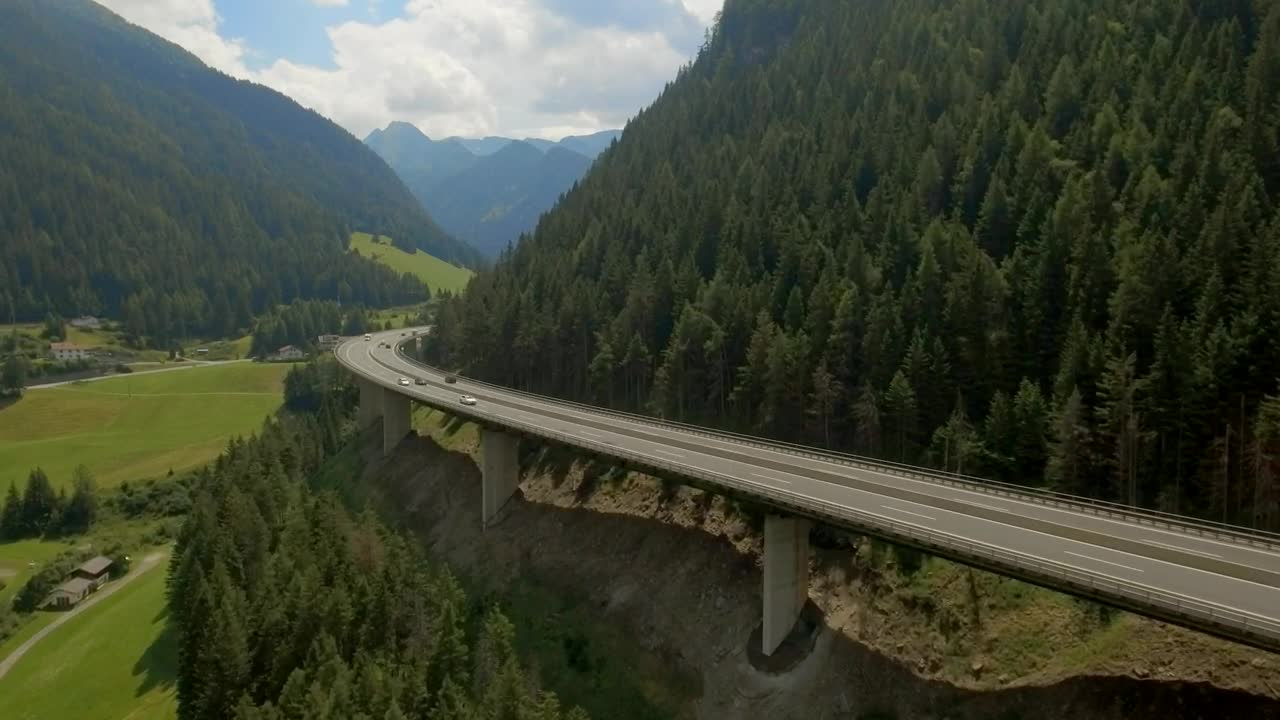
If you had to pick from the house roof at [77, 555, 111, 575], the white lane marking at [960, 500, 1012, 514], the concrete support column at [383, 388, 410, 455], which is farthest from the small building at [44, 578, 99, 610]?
the white lane marking at [960, 500, 1012, 514]

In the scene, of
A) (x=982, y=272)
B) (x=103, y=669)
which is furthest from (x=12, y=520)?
(x=982, y=272)

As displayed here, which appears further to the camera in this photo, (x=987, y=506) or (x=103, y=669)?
(x=103, y=669)

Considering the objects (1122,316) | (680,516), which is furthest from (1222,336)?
(680,516)

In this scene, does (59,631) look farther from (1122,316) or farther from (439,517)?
(1122,316)

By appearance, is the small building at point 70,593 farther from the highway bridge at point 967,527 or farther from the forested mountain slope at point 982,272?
the highway bridge at point 967,527

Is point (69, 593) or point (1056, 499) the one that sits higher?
point (1056, 499)

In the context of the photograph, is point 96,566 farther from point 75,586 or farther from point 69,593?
point 69,593

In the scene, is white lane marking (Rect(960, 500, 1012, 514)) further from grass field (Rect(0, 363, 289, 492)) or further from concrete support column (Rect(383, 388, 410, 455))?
grass field (Rect(0, 363, 289, 492))

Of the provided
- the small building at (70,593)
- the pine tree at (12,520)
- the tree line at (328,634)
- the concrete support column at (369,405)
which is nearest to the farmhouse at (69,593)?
the small building at (70,593)
